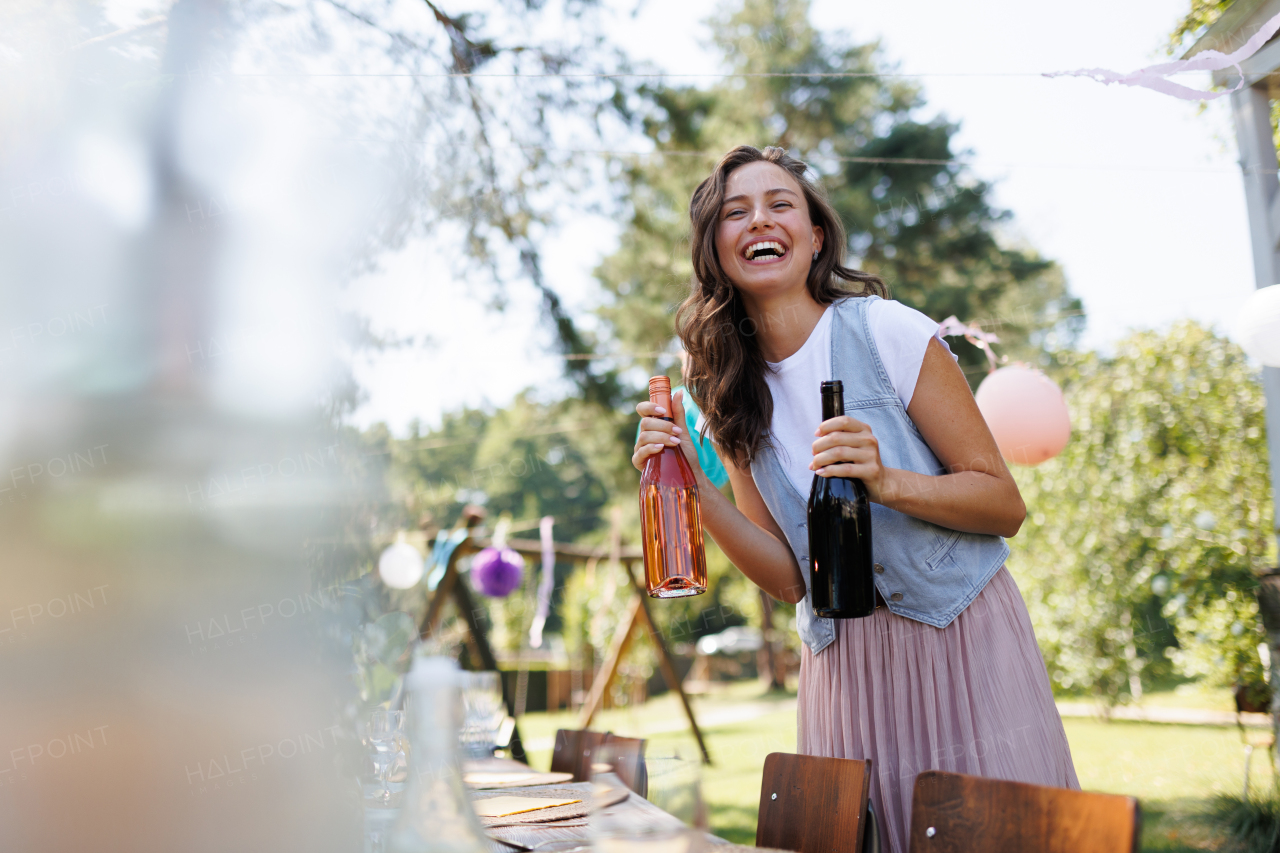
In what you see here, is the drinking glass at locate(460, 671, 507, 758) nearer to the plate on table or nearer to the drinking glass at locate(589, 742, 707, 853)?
the plate on table

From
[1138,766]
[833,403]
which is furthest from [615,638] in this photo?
[833,403]

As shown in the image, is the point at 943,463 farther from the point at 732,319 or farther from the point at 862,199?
the point at 862,199

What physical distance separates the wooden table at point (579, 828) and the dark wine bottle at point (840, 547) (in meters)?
0.40

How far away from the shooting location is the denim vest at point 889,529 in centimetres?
138

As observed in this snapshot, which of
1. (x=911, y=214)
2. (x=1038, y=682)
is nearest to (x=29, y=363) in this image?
(x=1038, y=682)

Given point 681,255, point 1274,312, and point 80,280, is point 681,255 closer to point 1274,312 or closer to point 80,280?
point 1274,312

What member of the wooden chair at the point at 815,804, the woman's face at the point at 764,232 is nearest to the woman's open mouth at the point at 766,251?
the woman's face at the point at 764,232

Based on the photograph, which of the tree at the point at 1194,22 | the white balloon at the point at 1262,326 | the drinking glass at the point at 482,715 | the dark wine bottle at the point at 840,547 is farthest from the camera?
the tree at the point at 1194,22

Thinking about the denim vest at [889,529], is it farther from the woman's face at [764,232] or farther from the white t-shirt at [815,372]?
the woman's face at [764,232]

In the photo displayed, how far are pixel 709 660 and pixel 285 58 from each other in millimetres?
21868

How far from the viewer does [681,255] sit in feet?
31.2

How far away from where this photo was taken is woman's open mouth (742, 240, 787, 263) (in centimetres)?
152

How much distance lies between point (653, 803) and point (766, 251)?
1.05 m

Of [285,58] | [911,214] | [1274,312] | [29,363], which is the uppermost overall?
[911,214]
